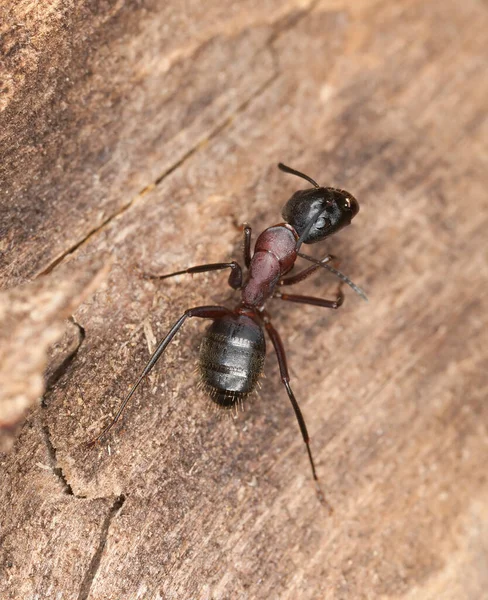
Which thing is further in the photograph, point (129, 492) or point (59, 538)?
point (129, 492)

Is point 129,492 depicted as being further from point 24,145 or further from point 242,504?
point 24,145

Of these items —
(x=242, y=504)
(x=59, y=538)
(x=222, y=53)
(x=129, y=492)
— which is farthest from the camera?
(x=222, y=53)

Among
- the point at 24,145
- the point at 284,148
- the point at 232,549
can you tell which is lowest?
the point at 232,549

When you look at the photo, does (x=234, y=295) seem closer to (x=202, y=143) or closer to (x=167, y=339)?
(x=167, y=339)

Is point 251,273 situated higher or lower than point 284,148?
lower

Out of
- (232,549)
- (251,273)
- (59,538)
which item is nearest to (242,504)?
(232,549)

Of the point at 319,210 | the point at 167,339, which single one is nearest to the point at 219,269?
the point at 167,339

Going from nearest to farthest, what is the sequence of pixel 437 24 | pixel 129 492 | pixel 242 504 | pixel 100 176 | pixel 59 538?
pixel 59 538, pixel 129 492, pixel 242 504, pixel 100 176, pixel 437 24

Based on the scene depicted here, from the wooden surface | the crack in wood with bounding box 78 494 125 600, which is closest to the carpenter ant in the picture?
the wooden surface
